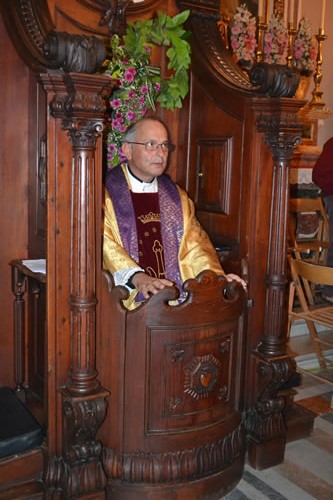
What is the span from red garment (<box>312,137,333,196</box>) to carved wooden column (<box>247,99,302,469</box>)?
132 cm

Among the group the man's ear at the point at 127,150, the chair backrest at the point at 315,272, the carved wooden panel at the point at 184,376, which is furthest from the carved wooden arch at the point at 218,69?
the chair backrest at the point at 315,272

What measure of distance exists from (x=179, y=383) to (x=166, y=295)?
1.26ft

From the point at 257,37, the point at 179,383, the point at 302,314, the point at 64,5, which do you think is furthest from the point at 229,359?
the point at 257,37

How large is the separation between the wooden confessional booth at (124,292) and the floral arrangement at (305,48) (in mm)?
2256

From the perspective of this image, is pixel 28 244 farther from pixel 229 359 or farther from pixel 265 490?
pixel 265 490

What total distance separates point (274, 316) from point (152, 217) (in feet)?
2.46

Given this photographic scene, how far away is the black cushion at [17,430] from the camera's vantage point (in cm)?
235

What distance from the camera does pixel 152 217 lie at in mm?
2805

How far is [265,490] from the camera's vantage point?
8.55ft

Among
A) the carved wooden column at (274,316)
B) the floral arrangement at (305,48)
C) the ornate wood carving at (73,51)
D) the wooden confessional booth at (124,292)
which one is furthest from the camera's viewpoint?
the floral arrangement at (305,48)

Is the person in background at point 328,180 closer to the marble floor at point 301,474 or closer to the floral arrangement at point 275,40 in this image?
the marble floor at point 301,474

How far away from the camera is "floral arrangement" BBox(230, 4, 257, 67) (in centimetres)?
453

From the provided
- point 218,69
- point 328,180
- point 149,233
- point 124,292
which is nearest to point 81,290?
point 124,292

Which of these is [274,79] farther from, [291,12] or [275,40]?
[291,12]
